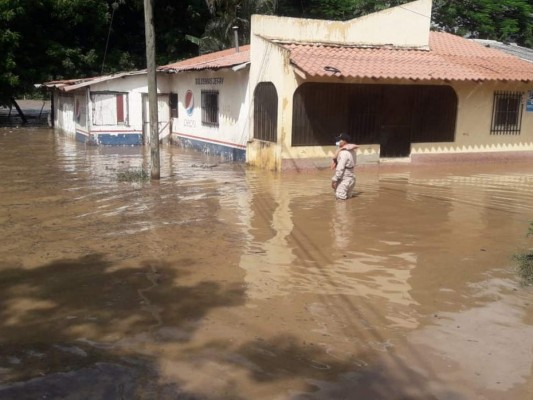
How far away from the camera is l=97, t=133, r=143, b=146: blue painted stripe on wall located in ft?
69.4

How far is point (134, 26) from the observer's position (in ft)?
109

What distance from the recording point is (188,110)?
20141 mm

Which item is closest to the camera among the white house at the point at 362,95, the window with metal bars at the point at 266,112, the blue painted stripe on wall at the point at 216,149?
the white house at the point at 362,95

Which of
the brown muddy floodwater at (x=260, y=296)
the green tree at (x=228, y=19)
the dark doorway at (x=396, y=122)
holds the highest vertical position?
the green tree at (x=228, y=19)

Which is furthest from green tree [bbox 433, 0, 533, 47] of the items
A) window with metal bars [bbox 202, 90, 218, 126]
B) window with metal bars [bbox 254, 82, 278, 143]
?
window with metal bars [bbox 254, 82, 278, 143]

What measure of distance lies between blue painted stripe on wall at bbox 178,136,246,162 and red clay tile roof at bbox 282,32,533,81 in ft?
11.5

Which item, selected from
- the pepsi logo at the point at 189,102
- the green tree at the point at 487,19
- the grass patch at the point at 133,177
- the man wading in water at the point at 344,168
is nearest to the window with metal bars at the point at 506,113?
the man wading in water at the point at 344,168

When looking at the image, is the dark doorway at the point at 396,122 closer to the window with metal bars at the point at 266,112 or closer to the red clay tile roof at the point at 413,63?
the red clay tile roof at the point at 413,63

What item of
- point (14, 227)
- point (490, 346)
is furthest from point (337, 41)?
point (490, 346)

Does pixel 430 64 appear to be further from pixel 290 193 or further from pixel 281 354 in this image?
pixel 281 354

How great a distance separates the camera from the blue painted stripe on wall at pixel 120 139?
21.1 metres

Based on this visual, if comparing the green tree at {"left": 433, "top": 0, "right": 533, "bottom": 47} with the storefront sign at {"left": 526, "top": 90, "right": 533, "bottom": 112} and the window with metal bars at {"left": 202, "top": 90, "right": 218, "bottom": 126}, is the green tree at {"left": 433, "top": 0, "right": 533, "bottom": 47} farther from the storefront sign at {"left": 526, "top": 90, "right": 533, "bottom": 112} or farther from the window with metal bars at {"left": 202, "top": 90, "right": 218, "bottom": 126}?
the window with metal bars at {"left": 202, "top": 90, "right": 218, "bottom": 126}

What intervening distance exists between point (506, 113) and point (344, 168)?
369 inches

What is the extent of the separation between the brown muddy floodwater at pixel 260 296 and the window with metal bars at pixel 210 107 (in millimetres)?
7131
